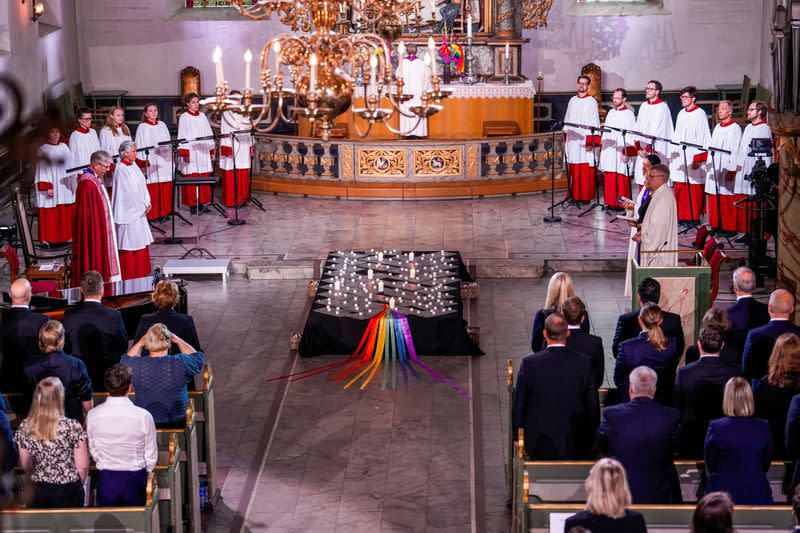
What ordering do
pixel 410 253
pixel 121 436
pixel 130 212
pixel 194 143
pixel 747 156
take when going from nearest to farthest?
pixel 121 436 < pixel 130 212 < pixel 410 253 < pixel 747 156 < pixel 194 143

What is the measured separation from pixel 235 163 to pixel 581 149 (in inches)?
203

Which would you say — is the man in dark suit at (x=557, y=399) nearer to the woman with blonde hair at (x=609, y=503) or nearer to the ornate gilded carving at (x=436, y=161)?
the woman with blonde hair at (x=609, y=503)

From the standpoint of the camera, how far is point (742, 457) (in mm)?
6266

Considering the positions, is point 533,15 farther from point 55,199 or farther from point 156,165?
point 55,199

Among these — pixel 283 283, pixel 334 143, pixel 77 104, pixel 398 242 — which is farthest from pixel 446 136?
pixel 77 104

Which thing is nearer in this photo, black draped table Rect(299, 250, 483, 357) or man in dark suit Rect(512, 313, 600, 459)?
man in dark suit Rect(512, 313, 600, 459)

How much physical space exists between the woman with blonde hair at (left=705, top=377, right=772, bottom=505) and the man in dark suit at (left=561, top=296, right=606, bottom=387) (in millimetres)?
1559

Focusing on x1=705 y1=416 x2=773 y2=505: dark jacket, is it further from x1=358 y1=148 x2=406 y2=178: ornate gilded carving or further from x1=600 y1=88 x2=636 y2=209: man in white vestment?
x1=358 y1=148 x2=406 y2=178: ornate gilded carving

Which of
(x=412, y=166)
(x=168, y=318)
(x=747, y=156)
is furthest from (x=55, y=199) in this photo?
(x=747, y=156)

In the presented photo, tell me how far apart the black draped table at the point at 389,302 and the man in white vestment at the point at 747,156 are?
445cm

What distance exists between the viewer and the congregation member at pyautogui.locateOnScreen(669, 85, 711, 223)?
631 inches

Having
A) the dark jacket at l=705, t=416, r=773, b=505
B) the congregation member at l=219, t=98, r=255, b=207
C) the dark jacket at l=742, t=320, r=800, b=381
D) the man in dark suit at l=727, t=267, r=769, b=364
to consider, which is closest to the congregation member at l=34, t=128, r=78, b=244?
the congregation member at l=219, t=98, r=255, b=207

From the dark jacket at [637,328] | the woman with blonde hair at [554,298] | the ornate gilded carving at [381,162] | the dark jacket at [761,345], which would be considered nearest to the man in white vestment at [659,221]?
the dark jacket at [637,328]

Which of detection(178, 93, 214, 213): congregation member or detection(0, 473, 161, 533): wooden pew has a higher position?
detection(178, 93, 214, 213): congregation member
